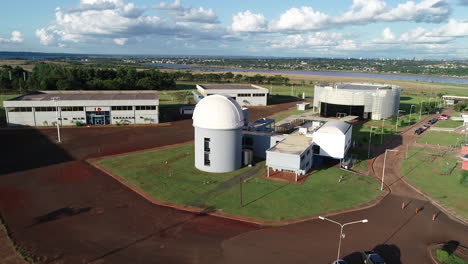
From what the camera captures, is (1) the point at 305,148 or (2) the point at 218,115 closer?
(2) the point at 218,115

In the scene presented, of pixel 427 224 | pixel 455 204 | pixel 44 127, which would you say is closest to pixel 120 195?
pixel 427 224

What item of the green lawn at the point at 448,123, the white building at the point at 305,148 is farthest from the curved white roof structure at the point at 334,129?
the green lawn at the point at 448,123

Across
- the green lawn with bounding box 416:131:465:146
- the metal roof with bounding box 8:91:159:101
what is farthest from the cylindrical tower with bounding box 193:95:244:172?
the green lawn with bounding box 416:131:465:146

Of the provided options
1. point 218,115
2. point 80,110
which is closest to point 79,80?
point 80,110

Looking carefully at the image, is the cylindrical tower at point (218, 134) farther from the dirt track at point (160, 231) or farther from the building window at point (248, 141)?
the dirt track at point (160, 231)

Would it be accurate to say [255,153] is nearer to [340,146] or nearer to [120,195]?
[340,146]

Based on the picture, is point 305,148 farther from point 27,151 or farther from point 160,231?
point 27,151
